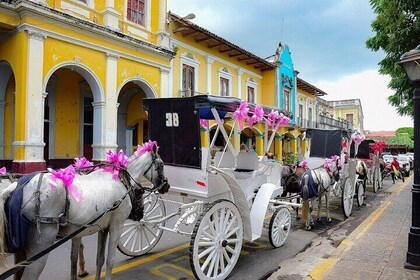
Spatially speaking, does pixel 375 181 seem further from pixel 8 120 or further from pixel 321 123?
pixel 321 123

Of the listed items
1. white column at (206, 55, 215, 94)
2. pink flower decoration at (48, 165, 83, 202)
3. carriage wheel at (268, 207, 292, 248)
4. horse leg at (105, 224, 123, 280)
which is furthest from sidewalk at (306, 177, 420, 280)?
white column at (206, 55, 215, 94)

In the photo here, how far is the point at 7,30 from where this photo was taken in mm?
10742

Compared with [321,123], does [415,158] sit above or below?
below

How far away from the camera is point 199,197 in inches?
190

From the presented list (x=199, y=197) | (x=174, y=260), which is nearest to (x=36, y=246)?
(x=199, y=197)

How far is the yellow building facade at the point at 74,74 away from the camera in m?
10.3

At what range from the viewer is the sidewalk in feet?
14.6

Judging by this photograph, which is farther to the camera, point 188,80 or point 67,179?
point 188,80

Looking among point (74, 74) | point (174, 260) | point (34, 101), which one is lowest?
point (174, 260)

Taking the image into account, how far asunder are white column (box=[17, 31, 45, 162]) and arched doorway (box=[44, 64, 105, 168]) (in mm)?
2273

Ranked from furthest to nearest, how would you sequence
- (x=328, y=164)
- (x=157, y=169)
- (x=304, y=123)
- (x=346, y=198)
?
1. (x=304, y=123)
2. (x=346, y=198)
3. (x=328, y=164)
4. (x=157, y=169)

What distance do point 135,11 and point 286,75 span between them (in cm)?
1398

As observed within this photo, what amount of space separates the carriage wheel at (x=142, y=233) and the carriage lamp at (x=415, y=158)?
3.56m

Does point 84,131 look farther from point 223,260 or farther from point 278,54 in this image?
point 278,54
